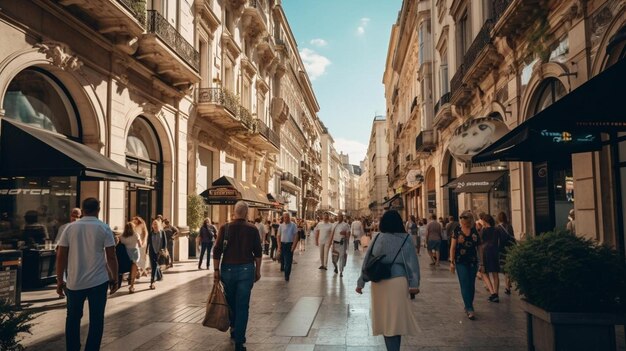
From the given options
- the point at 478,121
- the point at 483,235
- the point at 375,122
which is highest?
the point at 375,122

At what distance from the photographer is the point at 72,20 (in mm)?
10898

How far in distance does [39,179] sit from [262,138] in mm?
16919

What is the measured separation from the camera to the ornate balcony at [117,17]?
1095cm

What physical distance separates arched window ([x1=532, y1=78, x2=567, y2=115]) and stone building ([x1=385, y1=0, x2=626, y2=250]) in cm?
3

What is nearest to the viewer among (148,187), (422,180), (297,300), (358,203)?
(297,300)

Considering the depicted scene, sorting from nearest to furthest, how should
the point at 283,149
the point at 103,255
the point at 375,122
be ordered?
1. the point at 103,255
2. the point at 283,149
3. the point at 375,122

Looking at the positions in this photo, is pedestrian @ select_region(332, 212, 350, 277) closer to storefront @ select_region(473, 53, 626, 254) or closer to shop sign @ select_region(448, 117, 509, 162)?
shop sign @ select_region(448, 117, 509, 162)

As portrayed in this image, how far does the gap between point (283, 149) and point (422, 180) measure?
16.6 meters

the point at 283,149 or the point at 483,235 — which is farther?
the point at 283,149

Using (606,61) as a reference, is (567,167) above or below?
below

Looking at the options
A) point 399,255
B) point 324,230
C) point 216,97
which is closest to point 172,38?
point 216,97

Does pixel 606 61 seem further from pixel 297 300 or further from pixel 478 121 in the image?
pixel 297 300

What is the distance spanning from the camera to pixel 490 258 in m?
9.20

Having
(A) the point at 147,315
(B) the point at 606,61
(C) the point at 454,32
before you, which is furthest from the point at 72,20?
(C) the point at 454,32
